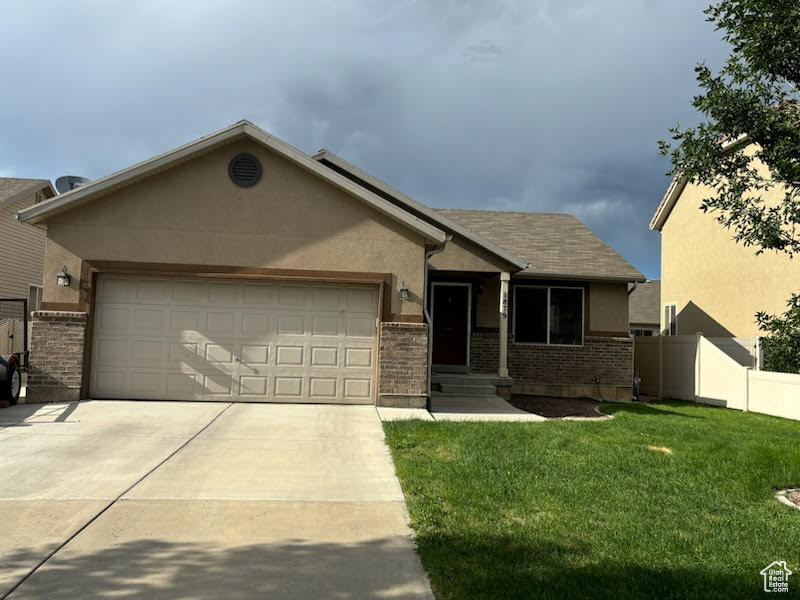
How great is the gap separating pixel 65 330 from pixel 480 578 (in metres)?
9.59

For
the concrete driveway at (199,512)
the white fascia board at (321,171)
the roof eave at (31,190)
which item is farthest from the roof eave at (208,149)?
the roof eave at (31,190)

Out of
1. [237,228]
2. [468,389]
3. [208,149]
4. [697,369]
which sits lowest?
[468,389]

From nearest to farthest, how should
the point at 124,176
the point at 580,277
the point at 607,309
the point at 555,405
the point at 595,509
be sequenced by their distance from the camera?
the point at 595,509 < the point at 124,176 < the point at 555,405 < the point at 580,277 < the point at 607,309

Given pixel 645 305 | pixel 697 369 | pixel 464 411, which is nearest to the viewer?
pixel 464 411

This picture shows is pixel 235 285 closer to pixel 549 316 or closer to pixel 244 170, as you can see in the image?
pixel 244 170

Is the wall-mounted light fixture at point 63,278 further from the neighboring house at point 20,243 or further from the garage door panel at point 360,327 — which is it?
the neighboring house at point 20,243

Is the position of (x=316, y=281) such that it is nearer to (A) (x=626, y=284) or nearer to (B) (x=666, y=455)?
(B) (x=666, y=455)

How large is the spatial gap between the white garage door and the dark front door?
4788 millimetres

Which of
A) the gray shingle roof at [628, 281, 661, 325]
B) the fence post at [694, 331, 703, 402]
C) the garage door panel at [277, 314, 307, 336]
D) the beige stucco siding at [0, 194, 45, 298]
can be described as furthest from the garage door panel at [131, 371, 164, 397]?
the gray shingle roof at [628, 281, 661, 325]

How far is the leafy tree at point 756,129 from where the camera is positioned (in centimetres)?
664

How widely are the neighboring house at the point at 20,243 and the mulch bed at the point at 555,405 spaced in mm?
16537

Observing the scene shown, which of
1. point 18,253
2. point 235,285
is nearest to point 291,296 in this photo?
point 235,285

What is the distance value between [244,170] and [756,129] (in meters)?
8.28

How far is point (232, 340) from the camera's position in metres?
11.5
